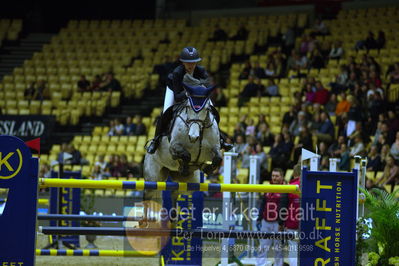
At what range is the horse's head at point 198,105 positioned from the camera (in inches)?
260

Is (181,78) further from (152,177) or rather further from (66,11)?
(66,11)

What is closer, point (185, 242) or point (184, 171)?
point (184, 171)

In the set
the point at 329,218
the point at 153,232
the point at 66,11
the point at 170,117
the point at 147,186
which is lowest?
the point at 153,232

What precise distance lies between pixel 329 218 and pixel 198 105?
1.50m

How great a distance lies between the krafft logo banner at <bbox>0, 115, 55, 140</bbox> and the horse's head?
11.2m

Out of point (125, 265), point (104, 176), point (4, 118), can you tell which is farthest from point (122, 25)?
point (125, 265)

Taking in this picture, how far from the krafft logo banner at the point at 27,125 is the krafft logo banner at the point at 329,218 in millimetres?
12031

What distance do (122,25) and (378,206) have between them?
16.4 metres

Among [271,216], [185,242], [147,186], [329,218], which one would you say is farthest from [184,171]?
[271,216]

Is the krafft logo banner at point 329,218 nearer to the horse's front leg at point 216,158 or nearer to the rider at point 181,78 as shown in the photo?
the horse's front leg at point 216,158

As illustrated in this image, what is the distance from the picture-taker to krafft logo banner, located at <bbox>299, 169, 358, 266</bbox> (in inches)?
245

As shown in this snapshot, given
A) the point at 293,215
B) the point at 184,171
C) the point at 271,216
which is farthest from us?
the point at 271,216

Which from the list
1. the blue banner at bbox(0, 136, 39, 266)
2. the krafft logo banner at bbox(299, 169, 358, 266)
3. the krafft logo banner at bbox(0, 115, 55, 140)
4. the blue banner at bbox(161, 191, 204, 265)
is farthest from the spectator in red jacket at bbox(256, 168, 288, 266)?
the krafft logo banner at bbox(0, 115, 55, 140)

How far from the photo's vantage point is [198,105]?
6684 mm
